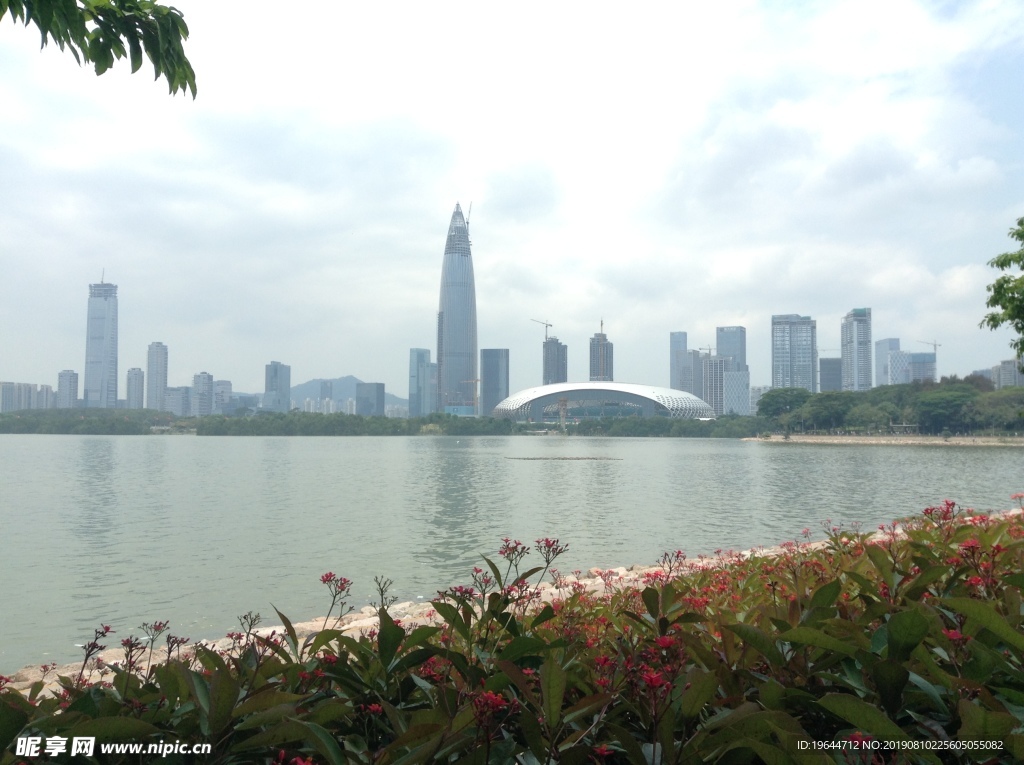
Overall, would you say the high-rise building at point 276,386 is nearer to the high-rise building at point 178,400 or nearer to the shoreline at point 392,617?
the high-rise building at point 178,400

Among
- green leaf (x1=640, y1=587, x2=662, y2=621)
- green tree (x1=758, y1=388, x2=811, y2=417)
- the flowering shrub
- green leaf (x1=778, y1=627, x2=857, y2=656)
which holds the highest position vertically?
green tree (x1=758, y1=388, x2=811, y2=417)

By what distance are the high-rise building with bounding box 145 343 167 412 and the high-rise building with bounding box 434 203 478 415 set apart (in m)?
53.1

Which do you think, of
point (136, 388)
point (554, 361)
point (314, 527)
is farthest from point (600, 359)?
point (314, 527)

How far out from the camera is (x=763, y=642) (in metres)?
1.39

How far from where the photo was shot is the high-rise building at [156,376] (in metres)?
130

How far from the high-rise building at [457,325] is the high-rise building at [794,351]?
7355 centimetres

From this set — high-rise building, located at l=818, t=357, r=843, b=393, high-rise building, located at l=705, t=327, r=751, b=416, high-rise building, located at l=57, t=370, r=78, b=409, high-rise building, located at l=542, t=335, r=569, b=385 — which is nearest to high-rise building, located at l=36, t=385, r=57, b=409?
high-rise building, located at l=57, t=370, r=78, b=409

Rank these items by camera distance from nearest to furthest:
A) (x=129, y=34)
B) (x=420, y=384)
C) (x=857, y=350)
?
(x=129, y=34)
(x=857, y=350)
(x=420, y=384)

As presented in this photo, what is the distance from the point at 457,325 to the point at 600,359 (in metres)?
37.2

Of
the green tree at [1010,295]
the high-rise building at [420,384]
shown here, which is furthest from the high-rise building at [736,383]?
the green tree at [1010,295]

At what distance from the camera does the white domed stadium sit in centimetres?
11156

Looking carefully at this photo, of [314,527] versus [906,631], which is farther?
[314,527]

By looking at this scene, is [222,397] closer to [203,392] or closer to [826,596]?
[203,392]

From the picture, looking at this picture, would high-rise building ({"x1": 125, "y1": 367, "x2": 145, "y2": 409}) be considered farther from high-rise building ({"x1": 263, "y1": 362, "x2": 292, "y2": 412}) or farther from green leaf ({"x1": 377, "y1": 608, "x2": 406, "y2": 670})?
green leaf ({"x1": 377, "y1": 608, "x2": 406, "y2": 670})
